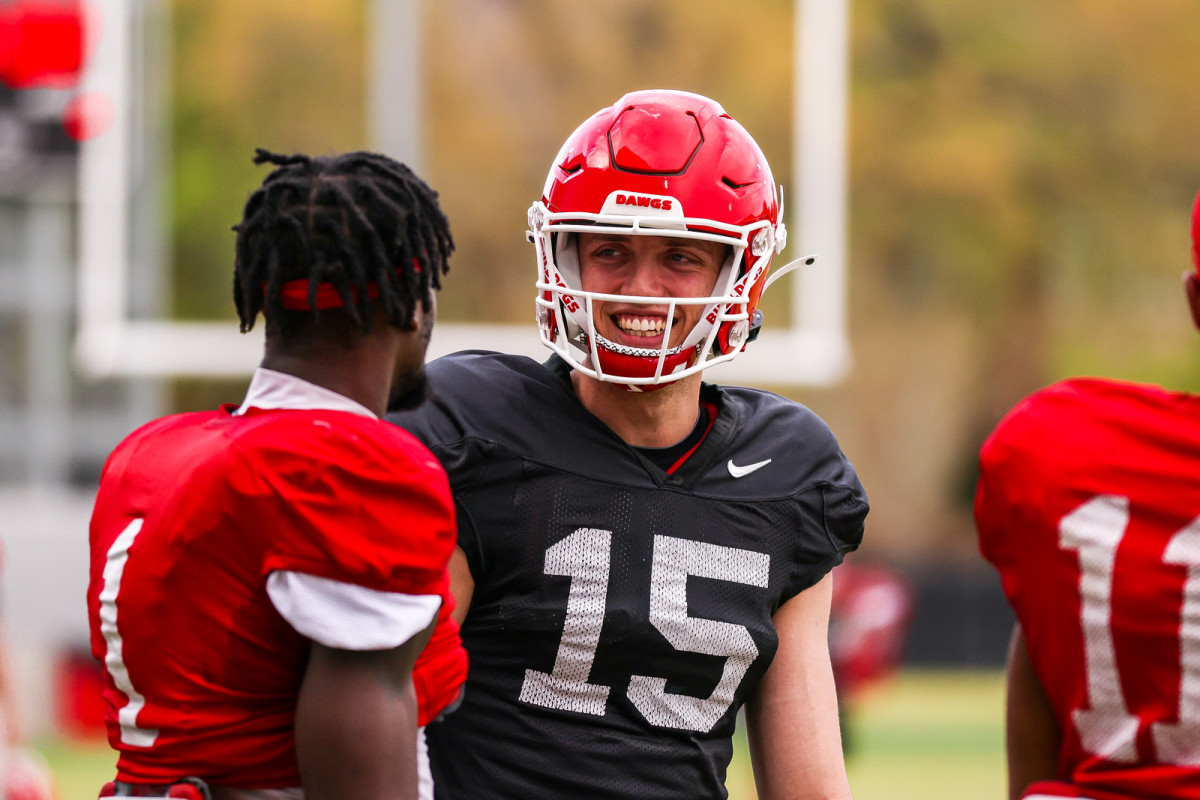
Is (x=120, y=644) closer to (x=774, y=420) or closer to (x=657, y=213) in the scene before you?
(x=657, y=213)

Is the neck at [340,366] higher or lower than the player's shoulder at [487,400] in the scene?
higher

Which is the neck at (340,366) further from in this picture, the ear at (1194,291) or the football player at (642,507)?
the ear at (1194,291)

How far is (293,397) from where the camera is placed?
1957mm

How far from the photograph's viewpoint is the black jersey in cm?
240

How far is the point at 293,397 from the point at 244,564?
222 mm

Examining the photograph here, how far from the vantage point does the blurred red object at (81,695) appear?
33.3 ft

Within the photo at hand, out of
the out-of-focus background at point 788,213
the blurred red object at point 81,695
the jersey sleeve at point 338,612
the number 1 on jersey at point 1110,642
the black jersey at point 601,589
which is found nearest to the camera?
the jersey sleeve at point 338,612

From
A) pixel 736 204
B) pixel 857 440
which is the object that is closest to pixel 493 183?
pixel 857 440

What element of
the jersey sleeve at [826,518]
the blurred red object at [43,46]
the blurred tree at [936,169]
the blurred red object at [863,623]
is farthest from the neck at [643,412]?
the blurred tree at [936,169]

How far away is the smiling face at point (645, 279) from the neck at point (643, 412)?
0.34ft

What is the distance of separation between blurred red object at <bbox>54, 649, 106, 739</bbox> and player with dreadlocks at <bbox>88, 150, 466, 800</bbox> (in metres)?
8.62

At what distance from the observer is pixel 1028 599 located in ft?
6.66

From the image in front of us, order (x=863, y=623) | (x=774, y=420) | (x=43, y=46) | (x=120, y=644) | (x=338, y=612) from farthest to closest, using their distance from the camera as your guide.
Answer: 1. (x=863, y=623)
2. (x=43, y=46)
3. (x=774, y=420)
4. (x=120, y=644)
5. (x=338, y=612)

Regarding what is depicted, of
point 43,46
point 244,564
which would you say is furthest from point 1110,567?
point 43,46
